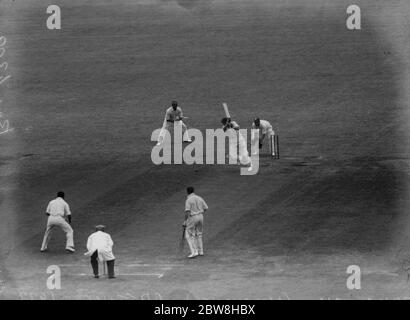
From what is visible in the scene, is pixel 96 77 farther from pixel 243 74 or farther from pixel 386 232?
pixel 386 232

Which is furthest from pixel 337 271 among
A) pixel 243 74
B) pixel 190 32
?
pixel 190 32

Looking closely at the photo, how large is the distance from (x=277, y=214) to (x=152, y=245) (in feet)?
13.8

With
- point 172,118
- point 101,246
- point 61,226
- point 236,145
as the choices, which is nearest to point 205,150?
point 172,118

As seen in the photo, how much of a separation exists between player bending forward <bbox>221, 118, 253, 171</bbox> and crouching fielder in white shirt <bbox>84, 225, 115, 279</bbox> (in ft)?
31.4

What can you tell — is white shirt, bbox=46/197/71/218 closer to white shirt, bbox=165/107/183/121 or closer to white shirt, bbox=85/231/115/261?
white shirt, bbox=85/231/115/261

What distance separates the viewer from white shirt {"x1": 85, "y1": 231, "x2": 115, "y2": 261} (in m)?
A: 32.6

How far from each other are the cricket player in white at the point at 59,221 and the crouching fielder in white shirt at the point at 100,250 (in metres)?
2.00

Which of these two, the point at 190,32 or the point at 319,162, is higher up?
the point at 190,32

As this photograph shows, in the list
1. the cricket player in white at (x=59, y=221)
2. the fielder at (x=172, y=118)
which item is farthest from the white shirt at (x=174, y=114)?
the cricket player in white at (x=59, y=221)

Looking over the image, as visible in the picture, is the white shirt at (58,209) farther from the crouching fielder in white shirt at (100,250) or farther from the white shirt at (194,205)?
the white shirt at (194,205)

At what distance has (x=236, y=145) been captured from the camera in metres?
41.8

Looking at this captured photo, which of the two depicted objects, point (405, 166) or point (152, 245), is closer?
point (152, 245)

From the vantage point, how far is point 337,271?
3275cm
